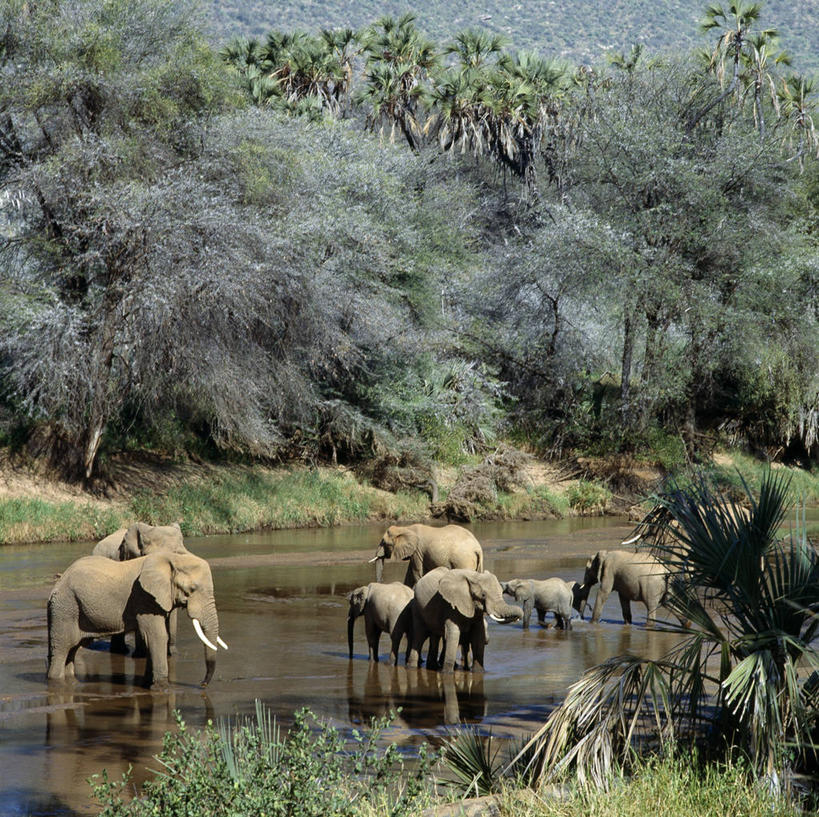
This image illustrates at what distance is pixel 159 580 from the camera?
1259 centimetres

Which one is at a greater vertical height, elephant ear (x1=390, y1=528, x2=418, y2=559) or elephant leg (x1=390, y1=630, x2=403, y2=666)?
elephant ear (x1=390, y1=528, x2=418, y2=559)

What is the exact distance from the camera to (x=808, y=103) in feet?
145

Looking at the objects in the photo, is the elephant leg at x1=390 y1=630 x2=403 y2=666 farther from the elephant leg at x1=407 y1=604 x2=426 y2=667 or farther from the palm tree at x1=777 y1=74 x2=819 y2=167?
the palm tree at x1=777 y1=74 x2=819 y2=167

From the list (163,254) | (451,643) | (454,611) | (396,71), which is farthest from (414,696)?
(396,71)

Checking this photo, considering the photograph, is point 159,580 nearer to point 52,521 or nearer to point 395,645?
point 395,645

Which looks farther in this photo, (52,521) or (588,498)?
(588,498)

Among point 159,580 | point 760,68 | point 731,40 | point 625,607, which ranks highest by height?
point 731,40

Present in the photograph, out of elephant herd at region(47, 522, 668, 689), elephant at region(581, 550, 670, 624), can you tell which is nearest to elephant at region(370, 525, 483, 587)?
elephant at region(581, 550, 670, 624)

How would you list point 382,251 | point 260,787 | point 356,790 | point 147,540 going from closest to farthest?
point 260,787
point 356,790
point 147,540
point 382,251

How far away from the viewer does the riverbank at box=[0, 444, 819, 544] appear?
88.9 ft

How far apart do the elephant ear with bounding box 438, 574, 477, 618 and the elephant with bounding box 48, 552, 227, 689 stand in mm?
2484

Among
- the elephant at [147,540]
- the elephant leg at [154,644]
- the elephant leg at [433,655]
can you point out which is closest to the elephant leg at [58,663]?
the elephant leg at [154,644]

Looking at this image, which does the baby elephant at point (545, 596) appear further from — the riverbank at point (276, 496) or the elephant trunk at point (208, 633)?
the riverbank at point (276, 496)

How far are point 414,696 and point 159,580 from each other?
9.53 ft
